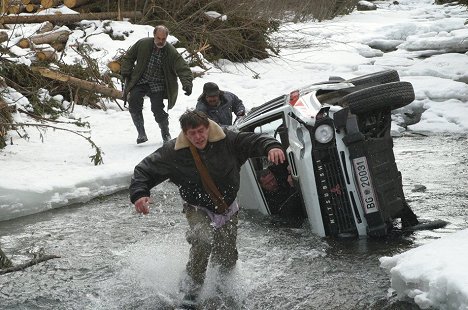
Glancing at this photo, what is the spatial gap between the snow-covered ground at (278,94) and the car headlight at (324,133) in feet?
5.00

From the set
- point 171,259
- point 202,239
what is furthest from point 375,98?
point 171,259

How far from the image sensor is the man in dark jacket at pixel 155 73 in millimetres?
11344

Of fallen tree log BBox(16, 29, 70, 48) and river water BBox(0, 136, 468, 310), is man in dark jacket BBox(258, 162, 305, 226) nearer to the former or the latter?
river water BBox(0, 136, 468, 310)

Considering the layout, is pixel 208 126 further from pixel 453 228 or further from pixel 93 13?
pixel 93 13

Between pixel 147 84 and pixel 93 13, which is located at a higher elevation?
pixel 93 13

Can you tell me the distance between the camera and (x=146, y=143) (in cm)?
1214

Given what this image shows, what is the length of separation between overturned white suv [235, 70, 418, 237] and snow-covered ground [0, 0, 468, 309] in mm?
1154

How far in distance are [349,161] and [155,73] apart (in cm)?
528

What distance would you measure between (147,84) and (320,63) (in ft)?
32.5

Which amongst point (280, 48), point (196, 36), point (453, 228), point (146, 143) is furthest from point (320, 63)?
point (453, 228)

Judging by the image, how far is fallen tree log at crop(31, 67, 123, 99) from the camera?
1355 centimetres

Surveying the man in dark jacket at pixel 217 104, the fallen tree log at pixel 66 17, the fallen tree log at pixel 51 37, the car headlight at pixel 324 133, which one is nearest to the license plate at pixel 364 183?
the car headlight at pixel 324 133

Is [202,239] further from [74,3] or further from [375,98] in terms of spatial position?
[74,3]

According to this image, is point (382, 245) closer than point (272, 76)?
Yes
